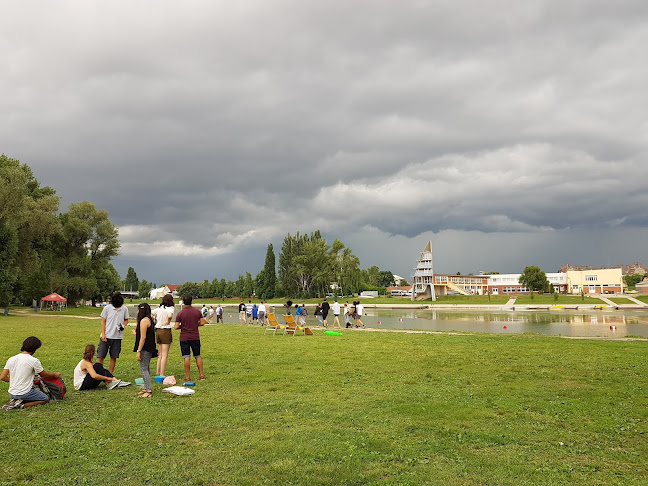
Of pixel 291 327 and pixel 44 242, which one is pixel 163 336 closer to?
pixel 291 327

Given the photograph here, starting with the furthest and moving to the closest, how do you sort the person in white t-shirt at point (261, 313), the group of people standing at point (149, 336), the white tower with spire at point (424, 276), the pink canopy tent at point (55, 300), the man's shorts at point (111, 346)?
the white tower with spire at point (424, 276) → the pink canopy tent at point (55, 300) → the person in white t-shirt at point (261, 313) → the man's shorts at point (111, 346) → the group of people standing at point (149, 336)

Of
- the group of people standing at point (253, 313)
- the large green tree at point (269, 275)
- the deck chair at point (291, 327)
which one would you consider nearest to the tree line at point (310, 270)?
the large green tree at point (269, 275)

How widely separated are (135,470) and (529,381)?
27.8ft

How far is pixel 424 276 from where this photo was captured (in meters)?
116

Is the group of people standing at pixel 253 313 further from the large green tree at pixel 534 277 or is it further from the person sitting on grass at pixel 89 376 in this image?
the large green tree at pixel 534 277

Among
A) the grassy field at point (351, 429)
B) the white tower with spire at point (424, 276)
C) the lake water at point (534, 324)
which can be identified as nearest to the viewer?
the grassy field at point (351, 429)

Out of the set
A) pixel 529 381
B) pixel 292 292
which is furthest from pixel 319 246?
pixel 529 381

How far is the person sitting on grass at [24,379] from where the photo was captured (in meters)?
8.42

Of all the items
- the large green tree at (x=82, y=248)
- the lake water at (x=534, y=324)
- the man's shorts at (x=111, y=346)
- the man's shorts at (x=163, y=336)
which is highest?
the large green tree at (x=82, y=248)

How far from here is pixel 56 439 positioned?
6.69 m

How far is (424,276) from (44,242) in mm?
84068

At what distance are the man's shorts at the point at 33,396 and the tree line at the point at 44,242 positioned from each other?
38.7m

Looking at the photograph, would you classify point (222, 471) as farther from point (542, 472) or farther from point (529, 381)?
point (529, 381)

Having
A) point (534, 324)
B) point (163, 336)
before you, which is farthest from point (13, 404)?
point (534, 324)
